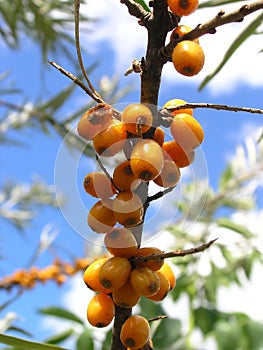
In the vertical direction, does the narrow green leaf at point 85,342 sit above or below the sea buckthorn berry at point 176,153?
below

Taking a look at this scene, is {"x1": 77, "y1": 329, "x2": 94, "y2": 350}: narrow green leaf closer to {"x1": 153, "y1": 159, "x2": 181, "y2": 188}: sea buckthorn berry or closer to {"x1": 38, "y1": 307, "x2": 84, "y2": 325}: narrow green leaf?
{"x1": 38, "y1": 307, "x2": 84, "y2": 325}: narrow green leaf

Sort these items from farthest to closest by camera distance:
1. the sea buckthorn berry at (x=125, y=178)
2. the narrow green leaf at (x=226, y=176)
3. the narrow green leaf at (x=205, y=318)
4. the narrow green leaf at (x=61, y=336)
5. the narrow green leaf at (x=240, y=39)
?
→ the narrow green leaf at (x=226, y=176), the narrow green leaf at (x=205, y=318), the narrow green leaf at (x=61, y=336), the narrow green leaf at (x=240, y=39), the sea buckthorn berry at (x=125, y=178)

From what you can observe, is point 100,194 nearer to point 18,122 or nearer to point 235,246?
point 235,246

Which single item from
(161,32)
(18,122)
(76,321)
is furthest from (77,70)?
(161,32)

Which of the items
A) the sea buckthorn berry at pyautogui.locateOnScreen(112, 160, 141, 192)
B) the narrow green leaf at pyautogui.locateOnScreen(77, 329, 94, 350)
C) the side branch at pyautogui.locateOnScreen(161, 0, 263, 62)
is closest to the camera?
the side branch at pyautogui.locateOnScreen(161, 0, 263, 62)

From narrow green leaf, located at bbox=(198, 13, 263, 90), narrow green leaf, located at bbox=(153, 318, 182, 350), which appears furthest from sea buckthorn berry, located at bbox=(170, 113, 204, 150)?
narrow green leaf, located at bbox=(153, 318, 182, 350)

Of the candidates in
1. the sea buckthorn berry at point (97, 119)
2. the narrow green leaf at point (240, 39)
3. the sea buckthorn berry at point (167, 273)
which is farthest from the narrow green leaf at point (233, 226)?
the sea buckthorn berry at point (97, 119)

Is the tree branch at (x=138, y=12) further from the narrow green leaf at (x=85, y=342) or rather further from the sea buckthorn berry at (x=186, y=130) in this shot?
the narrow green leaf at (x=85, y=342)

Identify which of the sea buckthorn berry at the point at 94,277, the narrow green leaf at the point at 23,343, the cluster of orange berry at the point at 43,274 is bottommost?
A: the cluster of orange berry at the point at 43,274

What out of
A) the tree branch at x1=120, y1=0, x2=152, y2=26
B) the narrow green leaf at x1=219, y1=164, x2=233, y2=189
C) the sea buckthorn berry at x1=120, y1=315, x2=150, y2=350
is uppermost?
the tree branch at x1=120, y1=0, x2=152, y2=26
